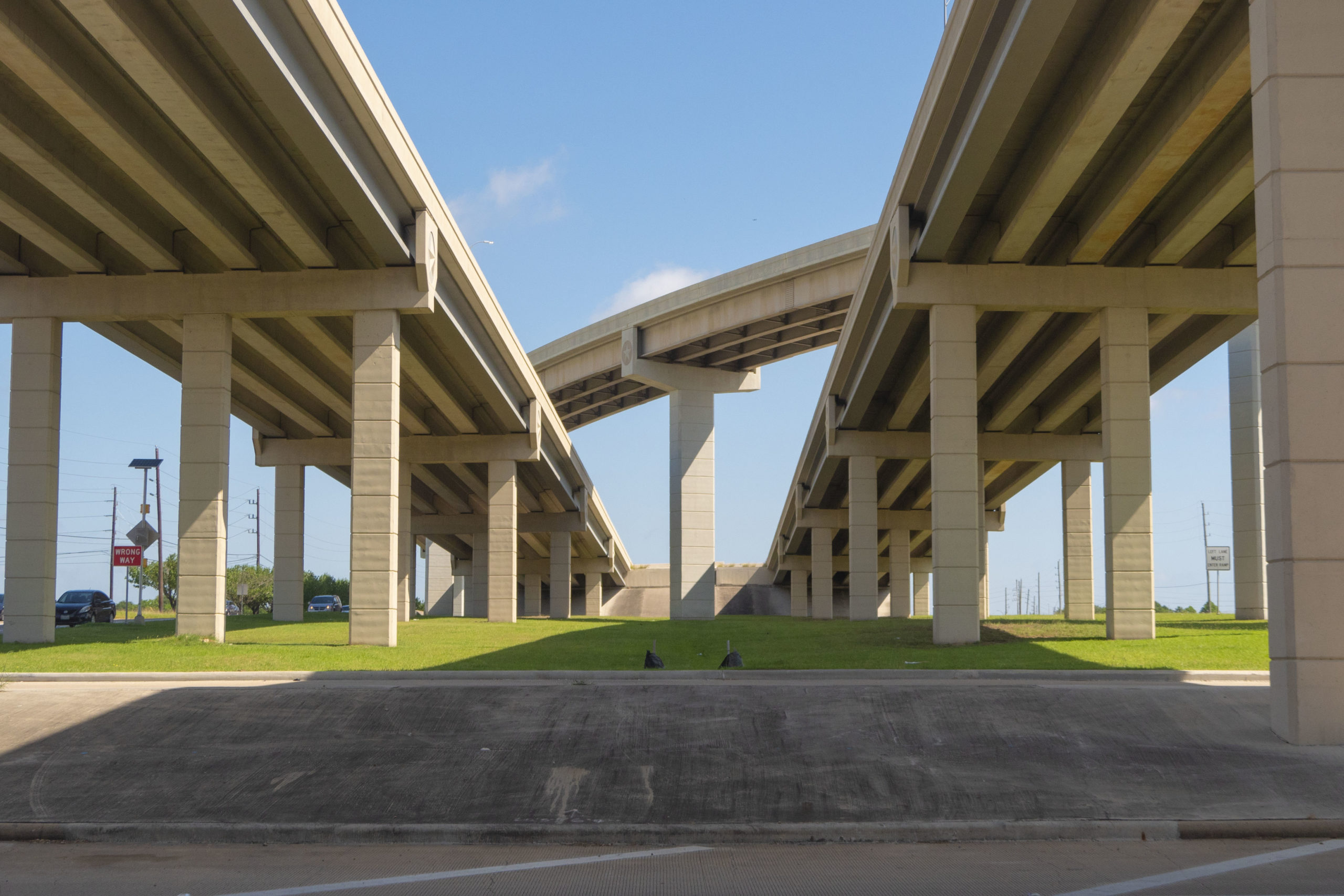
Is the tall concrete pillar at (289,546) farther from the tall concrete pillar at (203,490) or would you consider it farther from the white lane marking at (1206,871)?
the white lane marking at (1206,871)

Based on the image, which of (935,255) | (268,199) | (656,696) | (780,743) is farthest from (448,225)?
(780,743)

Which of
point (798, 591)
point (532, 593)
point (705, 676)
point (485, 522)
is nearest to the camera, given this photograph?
point (705, 676)

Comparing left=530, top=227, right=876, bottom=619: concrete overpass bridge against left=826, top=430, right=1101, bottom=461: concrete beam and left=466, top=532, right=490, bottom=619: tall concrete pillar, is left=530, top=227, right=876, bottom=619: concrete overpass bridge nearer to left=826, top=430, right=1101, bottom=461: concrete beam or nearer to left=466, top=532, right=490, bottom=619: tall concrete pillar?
left=826, top=430, right=1101, bottom=461: concrete beam

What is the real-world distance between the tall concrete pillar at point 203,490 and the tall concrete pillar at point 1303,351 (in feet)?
69.6

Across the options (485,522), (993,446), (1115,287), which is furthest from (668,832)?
(485,522)

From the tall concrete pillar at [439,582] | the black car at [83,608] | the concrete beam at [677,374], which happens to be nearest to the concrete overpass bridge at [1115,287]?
the concrete beam at [677,374]

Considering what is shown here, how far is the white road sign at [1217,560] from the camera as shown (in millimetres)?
49625

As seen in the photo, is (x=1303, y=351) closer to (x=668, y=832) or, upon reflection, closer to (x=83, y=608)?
(x=668, y=832)

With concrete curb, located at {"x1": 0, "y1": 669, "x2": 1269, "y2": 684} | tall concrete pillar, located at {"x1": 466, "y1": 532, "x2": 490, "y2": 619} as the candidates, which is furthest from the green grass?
tall concrete pillar, located at {"x1": 466, "y1": 532, "x2": 490, "y2": 619}

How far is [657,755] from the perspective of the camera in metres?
10.4

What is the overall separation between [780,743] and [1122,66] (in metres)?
12.5

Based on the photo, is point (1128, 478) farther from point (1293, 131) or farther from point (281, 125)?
point (281, 125)

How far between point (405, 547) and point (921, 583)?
1841 inches

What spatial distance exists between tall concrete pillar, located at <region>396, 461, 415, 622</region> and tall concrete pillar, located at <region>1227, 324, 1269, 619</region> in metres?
30.4
